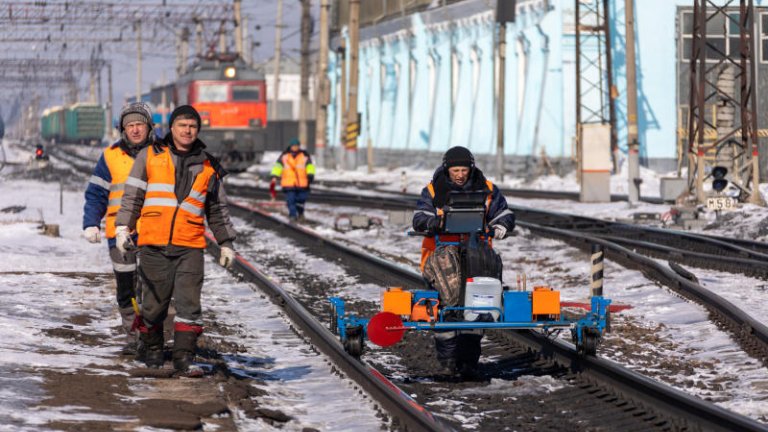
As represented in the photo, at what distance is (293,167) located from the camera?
79.4ft

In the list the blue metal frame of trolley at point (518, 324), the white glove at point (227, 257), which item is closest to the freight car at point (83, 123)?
the blue metal frame of trolley at point (518, 324)

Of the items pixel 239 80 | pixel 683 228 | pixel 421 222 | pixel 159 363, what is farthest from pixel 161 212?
pixel 239 80

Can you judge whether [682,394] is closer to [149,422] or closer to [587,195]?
[149,422]

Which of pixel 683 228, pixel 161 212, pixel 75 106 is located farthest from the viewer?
pixel 75 106

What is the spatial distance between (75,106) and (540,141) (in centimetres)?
6146

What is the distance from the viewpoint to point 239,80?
45062mm

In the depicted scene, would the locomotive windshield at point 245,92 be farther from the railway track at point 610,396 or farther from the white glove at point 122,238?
the white glove at point 122,238

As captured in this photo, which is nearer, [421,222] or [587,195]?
[421,222]

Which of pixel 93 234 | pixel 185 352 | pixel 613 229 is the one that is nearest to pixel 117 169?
pixel 93 234

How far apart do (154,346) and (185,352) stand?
40 cm

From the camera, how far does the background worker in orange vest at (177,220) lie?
28.3 feet

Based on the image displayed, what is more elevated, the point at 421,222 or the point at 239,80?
the point at 239,80

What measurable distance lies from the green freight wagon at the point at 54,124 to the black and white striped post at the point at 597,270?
98247 mm

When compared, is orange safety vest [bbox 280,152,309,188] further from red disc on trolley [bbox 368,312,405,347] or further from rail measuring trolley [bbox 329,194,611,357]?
red disc on trolley [bbox 368,312,405,347]
